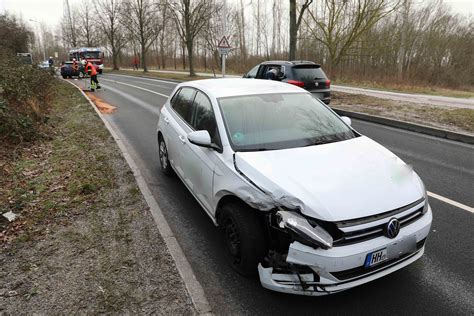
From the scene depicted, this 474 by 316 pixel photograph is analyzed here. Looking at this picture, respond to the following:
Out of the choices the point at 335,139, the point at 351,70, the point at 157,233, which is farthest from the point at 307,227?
the point at 351,70

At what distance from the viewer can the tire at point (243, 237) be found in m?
2.94

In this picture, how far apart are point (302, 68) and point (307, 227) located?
9.94 m

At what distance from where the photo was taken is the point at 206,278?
324 centimetres

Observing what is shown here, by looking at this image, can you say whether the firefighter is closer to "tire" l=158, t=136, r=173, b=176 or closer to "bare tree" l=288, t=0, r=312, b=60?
"bare tree" l=288, t=0, r=312, b=60

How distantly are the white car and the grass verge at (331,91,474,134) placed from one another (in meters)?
7.02

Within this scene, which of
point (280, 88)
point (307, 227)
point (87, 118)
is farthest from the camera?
point (87, 118)

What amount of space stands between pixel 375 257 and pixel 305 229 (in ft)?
1.97

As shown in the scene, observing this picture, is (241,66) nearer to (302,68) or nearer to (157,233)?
(302,68)

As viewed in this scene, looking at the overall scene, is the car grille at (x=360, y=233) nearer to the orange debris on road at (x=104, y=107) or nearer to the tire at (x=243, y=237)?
the tire at (x=243, y=237)

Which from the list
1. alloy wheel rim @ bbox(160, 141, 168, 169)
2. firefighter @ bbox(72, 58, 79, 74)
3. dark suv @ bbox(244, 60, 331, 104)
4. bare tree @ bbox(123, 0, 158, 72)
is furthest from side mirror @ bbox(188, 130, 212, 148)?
bare tree @ bbox(123, 0, 158, 72)

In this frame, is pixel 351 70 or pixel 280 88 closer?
pixel 280 88

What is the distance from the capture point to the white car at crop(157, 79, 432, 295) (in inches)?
103

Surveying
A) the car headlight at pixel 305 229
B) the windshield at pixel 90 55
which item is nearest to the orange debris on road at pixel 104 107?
the car headlight at pixel 305 229

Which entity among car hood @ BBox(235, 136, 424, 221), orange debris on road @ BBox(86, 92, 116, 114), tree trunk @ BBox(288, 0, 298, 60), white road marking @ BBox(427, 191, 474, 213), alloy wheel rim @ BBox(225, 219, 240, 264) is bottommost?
white road marking @ BBox(427, 191, 474, 213)
